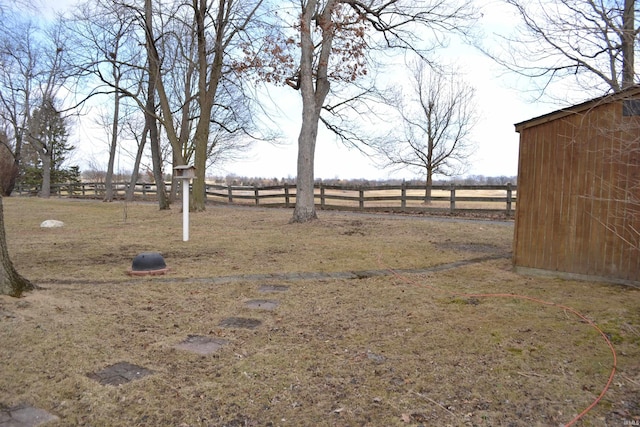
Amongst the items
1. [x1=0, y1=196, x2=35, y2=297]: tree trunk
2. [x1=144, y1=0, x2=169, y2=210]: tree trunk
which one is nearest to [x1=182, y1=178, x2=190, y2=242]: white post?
[x1=0, y1=196, x2=35, y2=297]: tree trunk

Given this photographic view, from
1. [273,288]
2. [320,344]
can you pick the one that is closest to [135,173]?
[273,288]

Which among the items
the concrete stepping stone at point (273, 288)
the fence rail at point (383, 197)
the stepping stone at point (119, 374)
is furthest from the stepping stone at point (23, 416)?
the fence rail at point (383, 197)

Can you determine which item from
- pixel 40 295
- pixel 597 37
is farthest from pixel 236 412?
pixel 597 37

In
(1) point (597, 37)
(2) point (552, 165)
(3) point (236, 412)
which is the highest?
(1) point (597, 37)

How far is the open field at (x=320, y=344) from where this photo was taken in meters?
2.87

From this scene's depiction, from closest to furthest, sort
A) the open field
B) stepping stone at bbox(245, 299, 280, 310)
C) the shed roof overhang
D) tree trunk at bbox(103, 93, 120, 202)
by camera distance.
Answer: the open field
the shed roof overhang
stepping stone at bbox(245, 299, 280, 310)
tree trunk at bbox(103, 93, 120, 202)

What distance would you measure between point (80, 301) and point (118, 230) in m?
7.67

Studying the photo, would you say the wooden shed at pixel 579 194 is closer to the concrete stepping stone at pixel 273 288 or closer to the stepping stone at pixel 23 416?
the concrete stepping stone at pixel 273 288

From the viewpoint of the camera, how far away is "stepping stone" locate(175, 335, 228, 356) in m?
3.86

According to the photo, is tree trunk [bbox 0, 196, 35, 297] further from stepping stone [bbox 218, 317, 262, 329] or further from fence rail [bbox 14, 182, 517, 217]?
fence rail [bbox 14, 182, 517, 217]

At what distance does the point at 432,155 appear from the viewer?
24.1m

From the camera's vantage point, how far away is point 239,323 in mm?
4629

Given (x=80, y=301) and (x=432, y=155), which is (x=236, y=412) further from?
(x=432, y=155)

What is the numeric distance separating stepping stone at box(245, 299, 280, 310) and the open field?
42mm
